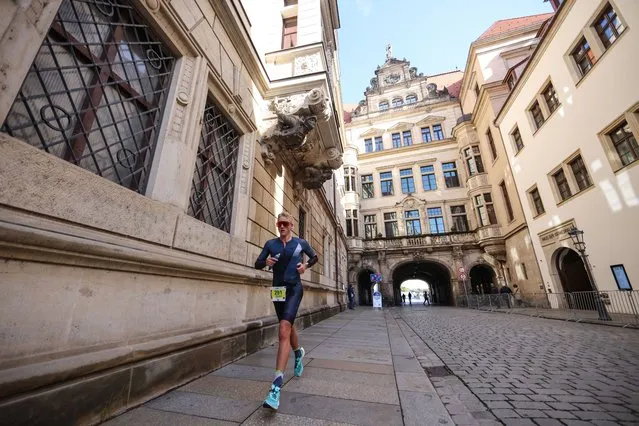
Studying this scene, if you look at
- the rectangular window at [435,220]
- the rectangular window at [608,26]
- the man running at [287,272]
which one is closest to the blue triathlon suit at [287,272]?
the man running at [287,272]

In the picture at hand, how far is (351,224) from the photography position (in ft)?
85.7

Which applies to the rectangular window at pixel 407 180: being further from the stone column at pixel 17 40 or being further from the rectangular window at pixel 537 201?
the stone column at pixel 17 40

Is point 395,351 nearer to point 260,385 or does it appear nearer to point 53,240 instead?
point 260,385

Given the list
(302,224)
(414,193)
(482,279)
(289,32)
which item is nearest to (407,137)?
(414,193)

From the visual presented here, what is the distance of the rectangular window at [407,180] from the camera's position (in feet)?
90.7

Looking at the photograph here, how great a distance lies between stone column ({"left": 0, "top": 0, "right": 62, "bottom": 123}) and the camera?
5.86 feet

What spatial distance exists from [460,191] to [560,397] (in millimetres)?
25710

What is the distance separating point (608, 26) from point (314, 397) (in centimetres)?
1556

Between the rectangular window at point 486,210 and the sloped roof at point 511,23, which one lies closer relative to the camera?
the rectangular window at point 486,210

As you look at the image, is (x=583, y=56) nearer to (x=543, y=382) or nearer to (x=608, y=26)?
(x=608, y=26)

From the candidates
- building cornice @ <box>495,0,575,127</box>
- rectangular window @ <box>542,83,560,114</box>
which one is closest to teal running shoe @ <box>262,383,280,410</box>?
rectangular window @ <box>542,83,560,114</box>

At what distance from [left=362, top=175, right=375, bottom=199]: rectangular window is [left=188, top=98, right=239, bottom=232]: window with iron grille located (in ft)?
80.2

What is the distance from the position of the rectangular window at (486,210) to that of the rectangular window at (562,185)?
28.0ft

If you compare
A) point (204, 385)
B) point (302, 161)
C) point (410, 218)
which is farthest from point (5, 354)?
point (410, 218)
